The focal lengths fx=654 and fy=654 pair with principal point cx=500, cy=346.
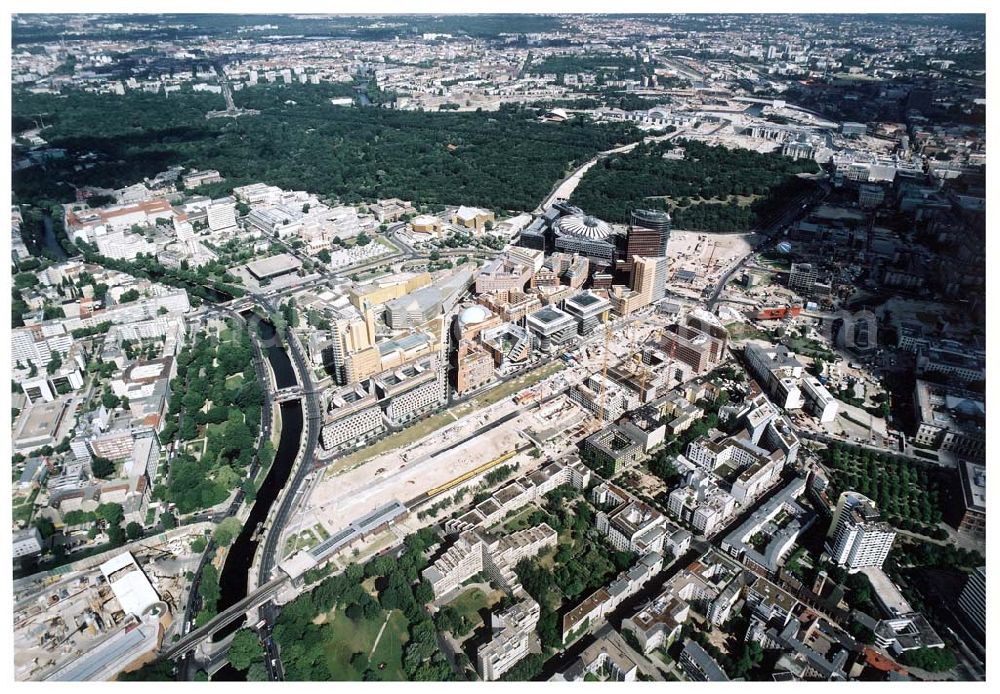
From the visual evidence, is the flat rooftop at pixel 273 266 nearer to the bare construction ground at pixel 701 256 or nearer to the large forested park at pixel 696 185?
the large forested park at pixel 696 185

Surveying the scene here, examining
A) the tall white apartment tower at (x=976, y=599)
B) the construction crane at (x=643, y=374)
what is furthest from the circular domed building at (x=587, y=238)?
the tall white apartment tower at (x=976, y=599)

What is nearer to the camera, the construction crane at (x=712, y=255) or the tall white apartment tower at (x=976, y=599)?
the tall white apartment tower at (x=976, y=599)

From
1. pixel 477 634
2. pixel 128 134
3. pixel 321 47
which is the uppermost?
pixel 321 47

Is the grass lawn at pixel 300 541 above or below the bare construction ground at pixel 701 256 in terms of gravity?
below

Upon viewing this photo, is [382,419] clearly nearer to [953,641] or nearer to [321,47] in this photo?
[953,641]

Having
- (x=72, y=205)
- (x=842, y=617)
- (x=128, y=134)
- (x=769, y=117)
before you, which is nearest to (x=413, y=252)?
(x=72, y=205)

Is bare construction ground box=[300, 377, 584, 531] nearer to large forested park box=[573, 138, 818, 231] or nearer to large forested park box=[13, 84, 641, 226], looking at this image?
large forested park box=[573, 138, 818, 231]
